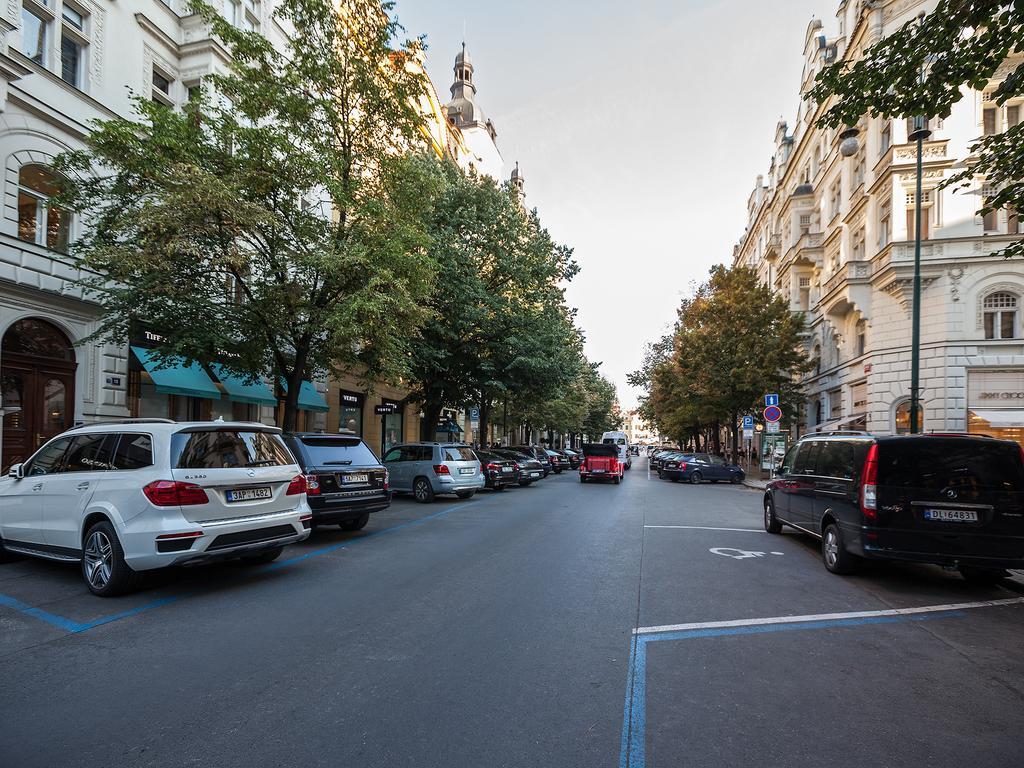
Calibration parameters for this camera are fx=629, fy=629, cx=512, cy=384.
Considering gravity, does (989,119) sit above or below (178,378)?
above

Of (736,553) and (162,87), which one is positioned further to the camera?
(162,87)

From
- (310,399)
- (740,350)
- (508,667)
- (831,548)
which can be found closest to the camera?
(508,667)

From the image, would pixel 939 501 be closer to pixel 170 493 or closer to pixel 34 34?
pixel 170 493

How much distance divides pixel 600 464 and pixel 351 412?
11377mm

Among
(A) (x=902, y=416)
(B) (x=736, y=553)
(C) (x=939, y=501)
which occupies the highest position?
(A) (x=902, y=416)

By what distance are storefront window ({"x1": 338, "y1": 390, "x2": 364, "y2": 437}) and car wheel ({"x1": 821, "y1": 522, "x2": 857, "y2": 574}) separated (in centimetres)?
2152

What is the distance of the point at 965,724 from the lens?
3662 mm

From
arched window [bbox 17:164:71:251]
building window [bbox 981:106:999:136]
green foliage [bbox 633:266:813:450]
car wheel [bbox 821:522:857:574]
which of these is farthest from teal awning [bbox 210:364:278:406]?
building window [bbox 981:106:999:136]

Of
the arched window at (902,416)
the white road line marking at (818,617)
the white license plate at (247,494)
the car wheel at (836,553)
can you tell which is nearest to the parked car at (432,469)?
the white license plate at (247,494)

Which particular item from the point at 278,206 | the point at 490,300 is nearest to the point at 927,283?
the point at 490,300

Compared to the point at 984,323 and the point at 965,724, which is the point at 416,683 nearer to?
the point at 965,724

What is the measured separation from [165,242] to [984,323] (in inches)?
1066

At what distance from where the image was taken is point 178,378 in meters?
16.8

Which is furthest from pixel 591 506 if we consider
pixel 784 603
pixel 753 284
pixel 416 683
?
pixel 753 284
